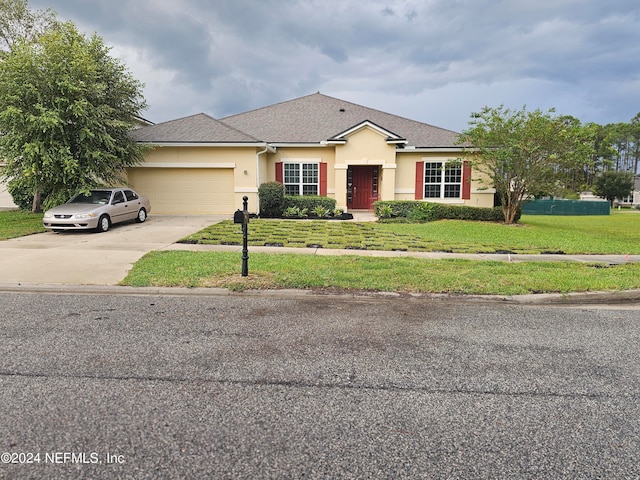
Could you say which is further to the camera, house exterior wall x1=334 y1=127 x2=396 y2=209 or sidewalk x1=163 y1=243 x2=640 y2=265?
house exterior wall x1=334 y1=127 x2=396 y2=209

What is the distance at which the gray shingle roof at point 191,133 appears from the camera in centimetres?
1821

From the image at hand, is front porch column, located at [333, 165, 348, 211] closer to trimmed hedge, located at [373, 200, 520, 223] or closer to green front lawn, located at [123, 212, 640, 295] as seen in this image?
trimmed hedge, located at [373, 200, 520, 223]

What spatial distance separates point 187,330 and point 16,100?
13.6 m

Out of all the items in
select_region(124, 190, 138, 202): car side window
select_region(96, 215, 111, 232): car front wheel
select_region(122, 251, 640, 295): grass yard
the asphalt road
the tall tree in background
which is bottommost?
the asphalt road

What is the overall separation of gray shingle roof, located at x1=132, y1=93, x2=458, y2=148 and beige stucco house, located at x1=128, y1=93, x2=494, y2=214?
5cm

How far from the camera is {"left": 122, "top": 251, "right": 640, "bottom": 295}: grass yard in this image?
6.71 meters

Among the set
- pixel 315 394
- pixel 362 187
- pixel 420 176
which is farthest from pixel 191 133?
pixel 315 394

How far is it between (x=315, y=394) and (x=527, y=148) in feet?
51.3

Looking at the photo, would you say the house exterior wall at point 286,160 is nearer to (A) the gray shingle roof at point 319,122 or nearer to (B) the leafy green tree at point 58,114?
(A) the gray shingle roof at point 319,122

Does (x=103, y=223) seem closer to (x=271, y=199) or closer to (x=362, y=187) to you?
Answer: (x=271, y=199)

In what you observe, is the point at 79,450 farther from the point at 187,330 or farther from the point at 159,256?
the point at 159,256

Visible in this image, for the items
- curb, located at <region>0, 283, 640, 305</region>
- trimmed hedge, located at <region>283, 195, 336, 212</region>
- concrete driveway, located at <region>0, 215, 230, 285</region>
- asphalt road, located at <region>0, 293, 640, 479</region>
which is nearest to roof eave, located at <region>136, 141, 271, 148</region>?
trimmed hedge, located at <region>283, 195, 336, 212</region>

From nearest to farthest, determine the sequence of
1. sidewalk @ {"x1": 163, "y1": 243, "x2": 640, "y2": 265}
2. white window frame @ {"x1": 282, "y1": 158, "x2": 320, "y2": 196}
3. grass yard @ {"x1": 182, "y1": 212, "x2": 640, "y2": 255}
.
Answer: sidewalk @ {"x1": 163, "y1": 243, "x2": 640, "y2": 265} < grass yard @ {"x1": 182, "y1": 212, "x2": 640, "y2": 255} < white window frame @ {"x1": 282, "y1": 158, "x2": 320, "y2": 196}

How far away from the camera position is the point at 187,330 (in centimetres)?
475
